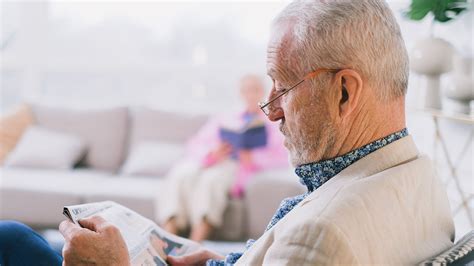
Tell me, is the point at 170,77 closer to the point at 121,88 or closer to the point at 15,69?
the point at 121,88

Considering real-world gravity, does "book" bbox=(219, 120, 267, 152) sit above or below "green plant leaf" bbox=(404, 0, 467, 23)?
below

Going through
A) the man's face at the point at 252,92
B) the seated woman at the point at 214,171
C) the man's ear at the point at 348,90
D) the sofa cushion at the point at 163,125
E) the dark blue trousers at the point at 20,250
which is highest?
the man's ear at the point at 348,90

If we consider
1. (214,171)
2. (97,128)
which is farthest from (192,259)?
(97,128)

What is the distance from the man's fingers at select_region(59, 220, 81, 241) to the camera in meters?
1.22

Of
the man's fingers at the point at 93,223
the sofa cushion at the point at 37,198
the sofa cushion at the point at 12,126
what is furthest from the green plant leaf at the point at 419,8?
the sofa cushion at the point at 12,126

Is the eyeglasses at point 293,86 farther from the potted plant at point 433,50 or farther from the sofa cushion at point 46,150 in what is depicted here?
the sofa cushion at point 46,150

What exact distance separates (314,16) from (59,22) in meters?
4.03

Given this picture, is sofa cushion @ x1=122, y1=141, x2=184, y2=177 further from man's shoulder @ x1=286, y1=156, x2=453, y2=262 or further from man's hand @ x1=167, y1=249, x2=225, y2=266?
man's shoulder @ x1=286, y1=156, x2=453, y2=262

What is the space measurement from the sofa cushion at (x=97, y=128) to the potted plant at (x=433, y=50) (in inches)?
91.0

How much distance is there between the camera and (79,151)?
4.14 metres

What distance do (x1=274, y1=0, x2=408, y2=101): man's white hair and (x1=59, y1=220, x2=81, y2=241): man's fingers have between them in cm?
56

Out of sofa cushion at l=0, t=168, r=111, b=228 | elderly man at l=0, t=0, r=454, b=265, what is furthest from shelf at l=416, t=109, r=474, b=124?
sofa cushion at l=0, t=168, r=111, b=228

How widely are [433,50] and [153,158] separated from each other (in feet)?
6.76

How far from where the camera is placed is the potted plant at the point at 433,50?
2.38 m
